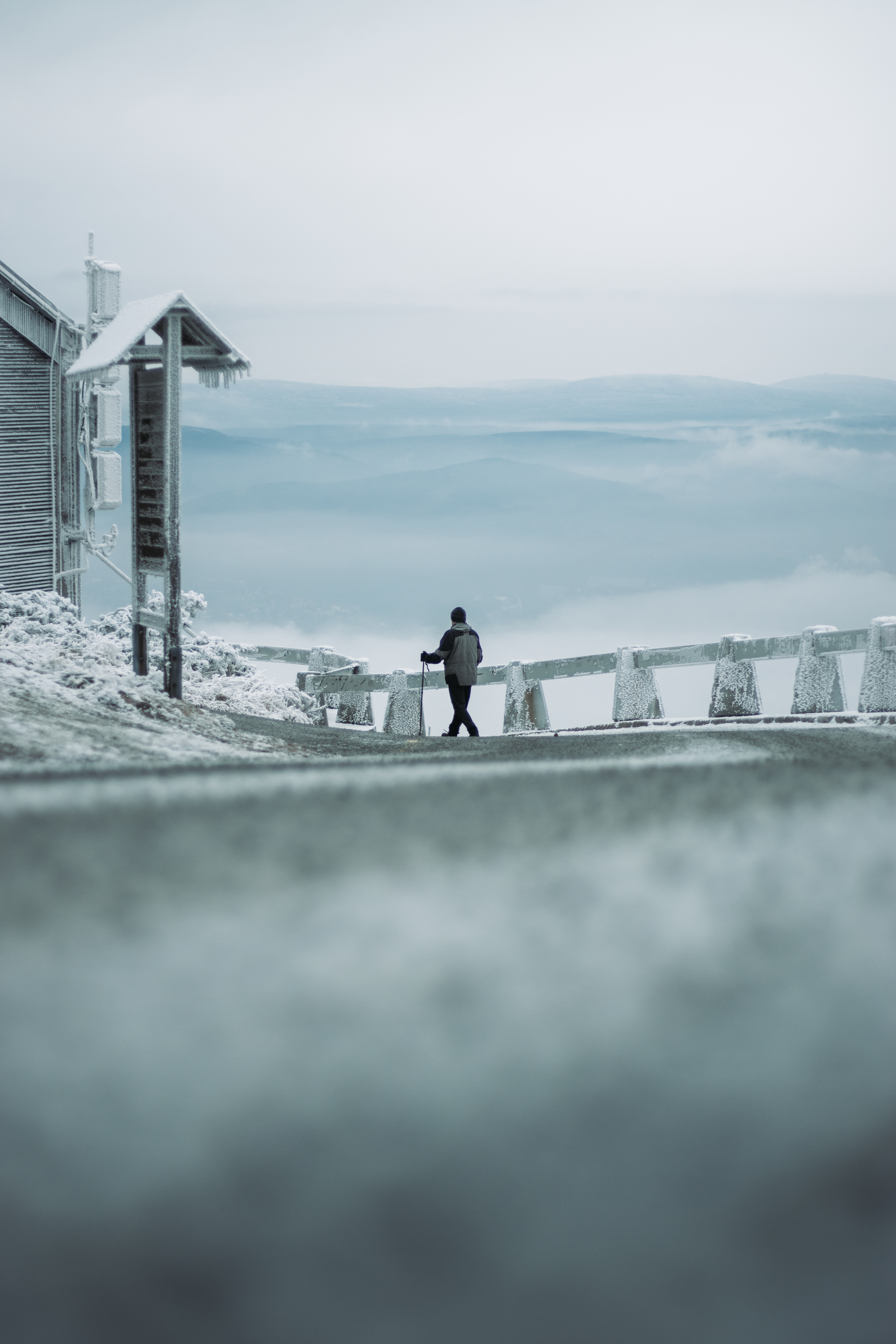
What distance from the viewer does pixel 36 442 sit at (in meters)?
18.4

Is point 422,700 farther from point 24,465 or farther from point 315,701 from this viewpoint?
point 24,465

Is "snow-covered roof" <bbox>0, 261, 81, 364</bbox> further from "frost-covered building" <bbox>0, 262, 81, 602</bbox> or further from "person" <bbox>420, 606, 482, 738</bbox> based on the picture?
"person" <bbox>420, 606, 482, 738</bbox>

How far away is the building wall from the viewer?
59.2ft

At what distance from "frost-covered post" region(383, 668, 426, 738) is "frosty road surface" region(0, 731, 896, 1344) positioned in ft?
42.8

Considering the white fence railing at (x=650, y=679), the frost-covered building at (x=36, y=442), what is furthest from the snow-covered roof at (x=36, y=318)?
the white fence railing at (x=650, y=679)

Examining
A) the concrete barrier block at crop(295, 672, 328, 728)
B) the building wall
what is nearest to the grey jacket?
the concrete barrier block at crop(295, 672, 328, 728)

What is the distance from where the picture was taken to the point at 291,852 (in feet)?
5.82

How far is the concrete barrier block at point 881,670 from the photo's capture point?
12.2 m

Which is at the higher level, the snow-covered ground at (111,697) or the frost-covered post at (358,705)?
the snow-covered ground at (111,697)

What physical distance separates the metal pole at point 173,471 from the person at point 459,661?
3893mm

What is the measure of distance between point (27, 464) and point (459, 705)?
9494 millimetres

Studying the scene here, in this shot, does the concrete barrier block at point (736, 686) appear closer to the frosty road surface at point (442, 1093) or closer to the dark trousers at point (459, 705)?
the dark trousers at point (459, 705)

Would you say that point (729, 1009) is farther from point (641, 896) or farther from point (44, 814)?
point (44, 814)

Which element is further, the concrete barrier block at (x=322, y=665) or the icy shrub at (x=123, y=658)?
the concrete barrier block at (x=322, y=665)
